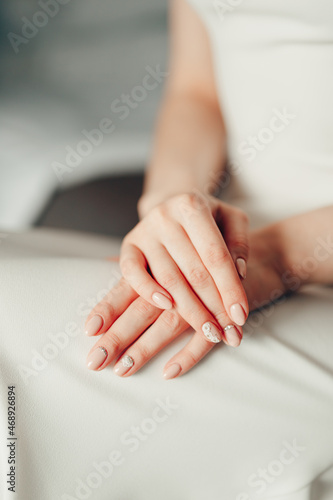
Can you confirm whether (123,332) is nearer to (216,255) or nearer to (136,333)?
(136,333)

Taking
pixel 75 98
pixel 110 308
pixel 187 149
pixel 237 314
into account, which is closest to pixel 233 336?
pixel 237 314

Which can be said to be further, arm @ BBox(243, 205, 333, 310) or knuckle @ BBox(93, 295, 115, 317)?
arm @ BBox(243, 205, 333, 310)

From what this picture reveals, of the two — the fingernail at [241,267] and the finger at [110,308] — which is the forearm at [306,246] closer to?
the fingernail at [241,267]

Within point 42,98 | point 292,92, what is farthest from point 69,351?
point 42,98

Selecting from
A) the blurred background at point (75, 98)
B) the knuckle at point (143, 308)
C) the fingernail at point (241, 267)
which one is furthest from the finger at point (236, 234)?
the blurred background at point (75, 98)

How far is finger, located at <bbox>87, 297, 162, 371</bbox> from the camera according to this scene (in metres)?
0.46

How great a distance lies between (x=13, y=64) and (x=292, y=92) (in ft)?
2.73

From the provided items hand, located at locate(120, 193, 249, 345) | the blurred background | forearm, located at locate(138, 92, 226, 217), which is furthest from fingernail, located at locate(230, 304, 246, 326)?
the blurred background

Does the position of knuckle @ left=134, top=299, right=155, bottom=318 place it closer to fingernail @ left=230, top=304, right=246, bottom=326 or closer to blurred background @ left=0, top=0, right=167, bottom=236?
fingernail @ left=230, top=304, right=246, bottom=326

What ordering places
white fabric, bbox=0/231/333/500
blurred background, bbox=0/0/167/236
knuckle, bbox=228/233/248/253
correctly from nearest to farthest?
white fabric, bbox=0/231/333/500 < knuckle, bbox=228/233/248/253 < blurred background, bbox=0/0/167/236

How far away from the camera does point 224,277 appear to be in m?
0.50

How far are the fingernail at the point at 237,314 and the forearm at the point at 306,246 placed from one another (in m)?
0.14

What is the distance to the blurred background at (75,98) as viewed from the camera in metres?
1.14

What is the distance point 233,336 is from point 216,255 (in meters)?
0.08
